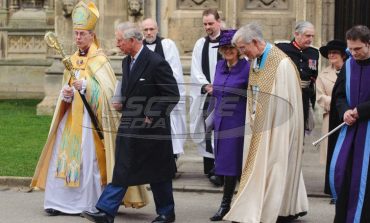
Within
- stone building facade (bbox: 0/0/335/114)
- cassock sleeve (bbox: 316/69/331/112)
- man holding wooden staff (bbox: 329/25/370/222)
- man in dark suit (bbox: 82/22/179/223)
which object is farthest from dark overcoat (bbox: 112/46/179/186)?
stone building facade (bbox: 0/0/335/114)

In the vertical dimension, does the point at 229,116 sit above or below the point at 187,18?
below

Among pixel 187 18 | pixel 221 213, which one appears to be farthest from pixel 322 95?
pixel 187 18

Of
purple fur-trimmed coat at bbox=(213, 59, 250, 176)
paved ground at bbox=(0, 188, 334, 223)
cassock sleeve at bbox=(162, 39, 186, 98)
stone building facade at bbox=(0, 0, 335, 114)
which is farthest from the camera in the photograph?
stone building facade at bbox=(0, 0, 335, 114)

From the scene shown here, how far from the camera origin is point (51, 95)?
17.3m

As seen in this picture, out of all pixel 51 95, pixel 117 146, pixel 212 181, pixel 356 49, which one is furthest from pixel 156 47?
pixel 51 95

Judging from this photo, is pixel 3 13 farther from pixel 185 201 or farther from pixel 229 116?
pixel 229 116

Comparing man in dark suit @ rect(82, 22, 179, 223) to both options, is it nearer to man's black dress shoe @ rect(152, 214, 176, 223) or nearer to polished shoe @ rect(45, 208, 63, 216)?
man's black dress shoe @ rect(152, 214, 176, 223)

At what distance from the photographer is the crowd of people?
8.12 metres

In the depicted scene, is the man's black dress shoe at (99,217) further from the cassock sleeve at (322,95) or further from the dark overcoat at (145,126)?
the cassock sleeve at (322,95)

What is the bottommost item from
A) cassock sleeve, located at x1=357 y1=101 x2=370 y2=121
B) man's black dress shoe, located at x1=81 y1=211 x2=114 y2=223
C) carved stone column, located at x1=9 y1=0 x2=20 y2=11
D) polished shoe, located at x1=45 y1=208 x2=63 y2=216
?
polished shoe, located at x1=45 y1=208 x2=63 y2=216

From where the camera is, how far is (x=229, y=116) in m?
9.38

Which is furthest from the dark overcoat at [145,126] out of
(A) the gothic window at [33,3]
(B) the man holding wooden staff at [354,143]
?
(A) the gothic window at [33,3]

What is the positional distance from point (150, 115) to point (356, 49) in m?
2.06

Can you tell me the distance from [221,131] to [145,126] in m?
0.83
